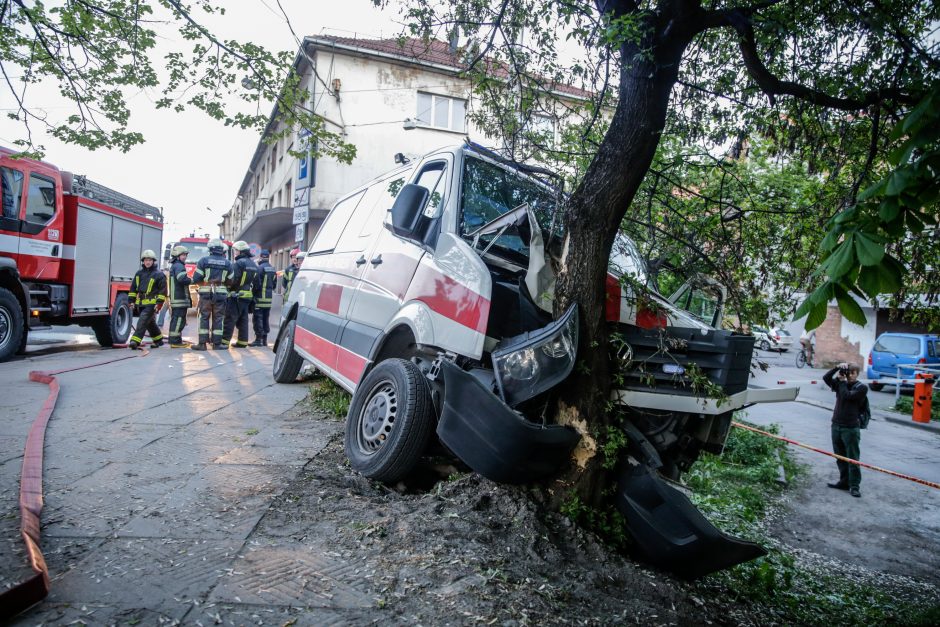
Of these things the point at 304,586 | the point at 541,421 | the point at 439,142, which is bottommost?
the point at 304,586

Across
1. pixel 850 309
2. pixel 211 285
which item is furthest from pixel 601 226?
pixel 211 285

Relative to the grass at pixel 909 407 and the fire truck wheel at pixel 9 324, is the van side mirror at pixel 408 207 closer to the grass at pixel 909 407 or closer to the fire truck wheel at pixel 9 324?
the fire truck wheel at pixel 9 324

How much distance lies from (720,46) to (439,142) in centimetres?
1609

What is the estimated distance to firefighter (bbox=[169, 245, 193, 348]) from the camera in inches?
412

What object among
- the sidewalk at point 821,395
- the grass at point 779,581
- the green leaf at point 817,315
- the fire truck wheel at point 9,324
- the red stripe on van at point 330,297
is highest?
the green leaf at point 817,315

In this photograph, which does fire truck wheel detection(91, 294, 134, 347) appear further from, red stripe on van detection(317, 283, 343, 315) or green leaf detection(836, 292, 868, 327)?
green leaf detection(836, 292, 868, 327)

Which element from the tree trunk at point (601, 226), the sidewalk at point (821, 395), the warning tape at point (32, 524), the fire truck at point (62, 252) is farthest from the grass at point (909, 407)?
the fire truck at point (62, 252)

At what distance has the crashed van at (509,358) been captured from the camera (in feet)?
9.14

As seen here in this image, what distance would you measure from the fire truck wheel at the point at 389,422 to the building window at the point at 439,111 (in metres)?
17.6

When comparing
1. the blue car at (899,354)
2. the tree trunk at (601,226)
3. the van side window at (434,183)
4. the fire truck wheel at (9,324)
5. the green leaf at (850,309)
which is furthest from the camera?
the blue car at (899,354)

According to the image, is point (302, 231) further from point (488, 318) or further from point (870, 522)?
point (870, 522)

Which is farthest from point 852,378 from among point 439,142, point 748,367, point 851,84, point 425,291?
point 439,142

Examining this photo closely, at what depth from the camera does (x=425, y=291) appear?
3.61 m

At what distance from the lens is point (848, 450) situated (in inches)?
292
